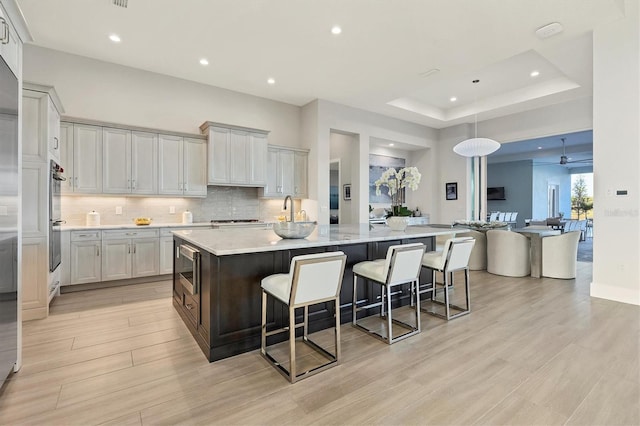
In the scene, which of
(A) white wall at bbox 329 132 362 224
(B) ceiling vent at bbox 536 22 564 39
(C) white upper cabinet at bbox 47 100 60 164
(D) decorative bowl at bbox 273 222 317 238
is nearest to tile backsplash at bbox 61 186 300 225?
(C) white upper cabinet at bbox 47 100 60 164

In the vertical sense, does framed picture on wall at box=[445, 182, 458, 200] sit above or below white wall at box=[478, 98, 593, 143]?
below

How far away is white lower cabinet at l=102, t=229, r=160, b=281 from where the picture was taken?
439cm

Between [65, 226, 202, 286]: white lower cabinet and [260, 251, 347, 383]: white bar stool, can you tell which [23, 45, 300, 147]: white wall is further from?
[260, 251, 347, 383]: white bar stool

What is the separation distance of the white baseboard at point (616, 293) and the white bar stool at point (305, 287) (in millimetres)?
3698

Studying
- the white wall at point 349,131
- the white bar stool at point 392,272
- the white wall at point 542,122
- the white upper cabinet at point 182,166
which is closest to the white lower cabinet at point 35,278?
the white upper cabinet at point 182,166

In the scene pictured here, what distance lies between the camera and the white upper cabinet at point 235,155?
17.6 ft

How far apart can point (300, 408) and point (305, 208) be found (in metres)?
4.98

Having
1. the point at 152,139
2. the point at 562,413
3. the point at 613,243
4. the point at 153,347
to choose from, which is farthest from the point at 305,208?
the point at 562,413

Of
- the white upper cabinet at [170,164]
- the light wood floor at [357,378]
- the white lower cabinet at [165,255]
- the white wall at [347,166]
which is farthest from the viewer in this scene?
the white wall at [347,166]

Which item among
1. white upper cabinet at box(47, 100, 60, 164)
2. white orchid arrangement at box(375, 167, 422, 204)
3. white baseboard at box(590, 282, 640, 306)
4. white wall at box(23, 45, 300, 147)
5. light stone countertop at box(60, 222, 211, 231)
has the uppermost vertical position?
white wall at box(23, 45, 300, 147)

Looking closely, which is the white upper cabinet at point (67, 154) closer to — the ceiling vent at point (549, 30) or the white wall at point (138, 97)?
the white wall at point (138, 97)

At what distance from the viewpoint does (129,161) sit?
4.77 m

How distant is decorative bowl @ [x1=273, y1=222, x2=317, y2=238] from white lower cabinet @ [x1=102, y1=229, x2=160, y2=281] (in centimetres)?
291

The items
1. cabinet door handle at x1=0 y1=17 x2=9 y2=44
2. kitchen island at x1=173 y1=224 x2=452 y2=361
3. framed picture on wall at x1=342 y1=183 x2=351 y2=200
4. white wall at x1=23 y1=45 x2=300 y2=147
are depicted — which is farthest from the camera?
framed picture on wall at x1=342 y1=183 x2=351 y2=200
